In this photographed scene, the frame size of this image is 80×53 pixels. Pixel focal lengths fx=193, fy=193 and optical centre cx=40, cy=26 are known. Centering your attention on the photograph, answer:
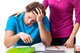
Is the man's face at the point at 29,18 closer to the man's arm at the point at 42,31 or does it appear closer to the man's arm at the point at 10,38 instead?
the man's arm at the point at 42,31

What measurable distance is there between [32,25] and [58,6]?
0.31 m

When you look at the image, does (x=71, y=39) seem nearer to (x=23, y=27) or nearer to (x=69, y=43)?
(x=69, y=43)

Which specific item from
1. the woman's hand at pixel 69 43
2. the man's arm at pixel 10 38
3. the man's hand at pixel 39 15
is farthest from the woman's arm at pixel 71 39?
the man's arm at pixel 10 38

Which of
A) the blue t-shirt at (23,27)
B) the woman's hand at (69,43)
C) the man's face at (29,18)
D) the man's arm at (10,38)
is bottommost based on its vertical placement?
the woman's hand at (69,43)

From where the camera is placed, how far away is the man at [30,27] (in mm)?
1546

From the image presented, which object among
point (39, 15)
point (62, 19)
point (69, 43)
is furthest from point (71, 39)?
point (39, 15)

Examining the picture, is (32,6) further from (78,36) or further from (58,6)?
(78,36)

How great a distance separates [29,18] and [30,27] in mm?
96

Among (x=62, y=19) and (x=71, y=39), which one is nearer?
(x=71, y=39)

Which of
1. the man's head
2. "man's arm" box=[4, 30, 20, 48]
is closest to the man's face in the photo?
the man's head

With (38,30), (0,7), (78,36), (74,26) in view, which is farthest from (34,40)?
(0,7)

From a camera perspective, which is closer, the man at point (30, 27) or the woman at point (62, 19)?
the man at point (30, 27)

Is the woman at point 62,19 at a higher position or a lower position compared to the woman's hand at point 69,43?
higher

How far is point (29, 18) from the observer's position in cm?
158
